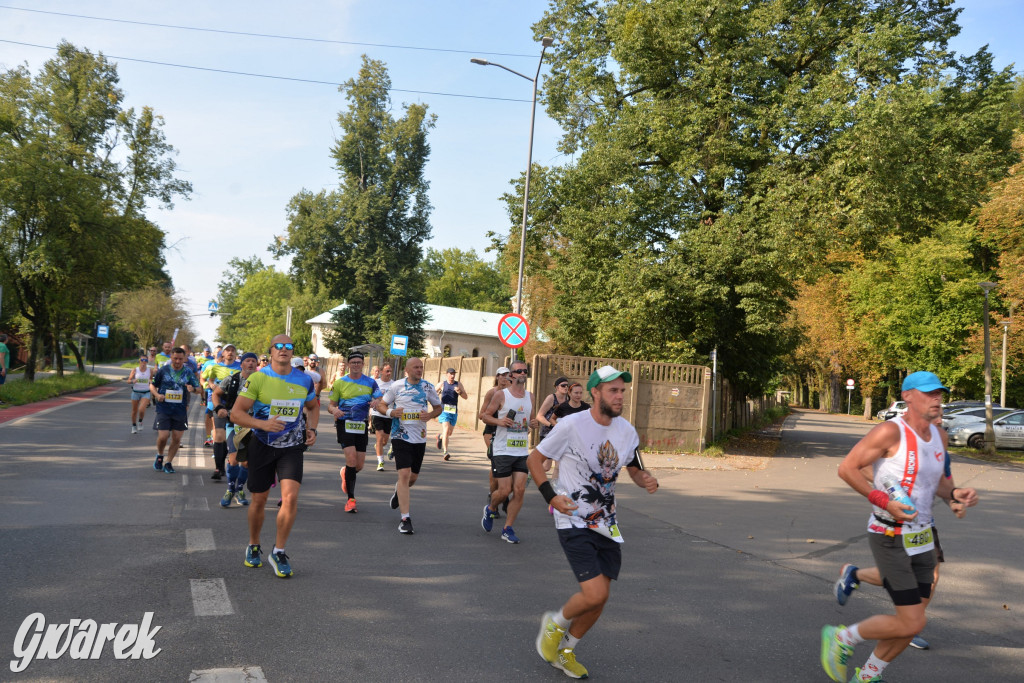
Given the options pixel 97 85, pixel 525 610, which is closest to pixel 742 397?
pixel 525 610

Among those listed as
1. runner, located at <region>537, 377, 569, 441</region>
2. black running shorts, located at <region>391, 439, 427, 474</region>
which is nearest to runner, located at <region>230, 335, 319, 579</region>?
black running shorts, located at <region>391, 439, 427, 474</region>

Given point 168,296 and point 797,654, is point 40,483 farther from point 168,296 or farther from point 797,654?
point 168,296

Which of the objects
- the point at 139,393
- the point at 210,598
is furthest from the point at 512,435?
the point at 139,393

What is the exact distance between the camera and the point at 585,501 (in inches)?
187

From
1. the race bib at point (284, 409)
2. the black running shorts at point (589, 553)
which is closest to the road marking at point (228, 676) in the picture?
the black running shorts at point (589, 553)

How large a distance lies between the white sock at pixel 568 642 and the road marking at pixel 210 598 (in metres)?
2.20

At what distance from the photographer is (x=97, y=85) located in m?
36.6

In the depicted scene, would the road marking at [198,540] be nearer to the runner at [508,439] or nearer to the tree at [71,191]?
the runner at [508,439]

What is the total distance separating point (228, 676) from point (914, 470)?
12.5 ft

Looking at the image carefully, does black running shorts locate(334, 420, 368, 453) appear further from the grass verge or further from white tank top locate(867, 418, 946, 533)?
the grass verge

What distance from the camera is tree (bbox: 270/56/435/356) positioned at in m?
55.2

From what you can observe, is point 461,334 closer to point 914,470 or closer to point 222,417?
point 222,417

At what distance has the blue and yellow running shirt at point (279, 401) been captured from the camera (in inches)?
256

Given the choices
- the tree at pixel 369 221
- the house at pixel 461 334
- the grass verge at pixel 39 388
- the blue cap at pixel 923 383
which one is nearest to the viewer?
the blue cap at pixel 923 383
